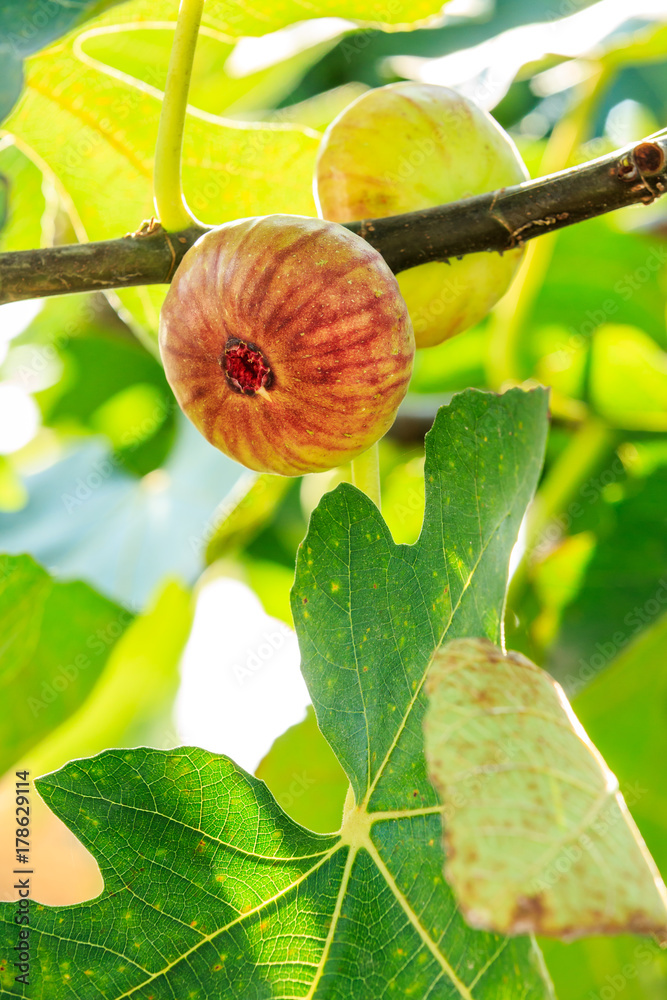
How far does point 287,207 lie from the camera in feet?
3.90

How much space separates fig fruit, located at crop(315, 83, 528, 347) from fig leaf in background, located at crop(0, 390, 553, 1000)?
0.55ft

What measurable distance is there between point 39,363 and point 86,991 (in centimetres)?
141

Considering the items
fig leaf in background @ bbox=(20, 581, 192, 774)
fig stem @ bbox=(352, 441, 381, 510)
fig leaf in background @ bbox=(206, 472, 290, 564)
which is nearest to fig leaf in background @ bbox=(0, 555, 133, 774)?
fig leaf in background @ bbox=(20, 581, 192, 774)

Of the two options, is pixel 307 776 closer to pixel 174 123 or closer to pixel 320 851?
pixel 320 851

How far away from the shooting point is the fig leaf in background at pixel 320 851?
690mm

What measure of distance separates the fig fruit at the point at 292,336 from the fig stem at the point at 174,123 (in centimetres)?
9

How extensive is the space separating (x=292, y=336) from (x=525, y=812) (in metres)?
0.36

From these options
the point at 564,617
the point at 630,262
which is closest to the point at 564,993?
the point at 564,617

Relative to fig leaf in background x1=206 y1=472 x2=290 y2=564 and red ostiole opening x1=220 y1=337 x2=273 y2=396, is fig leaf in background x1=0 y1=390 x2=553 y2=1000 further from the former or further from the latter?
fig leaf in background x1=206 y1=472 x2=290 y2=564

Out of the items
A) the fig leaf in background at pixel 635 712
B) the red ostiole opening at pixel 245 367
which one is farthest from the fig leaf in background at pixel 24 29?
the fig leaf in background at pixel 635 712

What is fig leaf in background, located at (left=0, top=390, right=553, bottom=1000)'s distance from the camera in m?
0.69

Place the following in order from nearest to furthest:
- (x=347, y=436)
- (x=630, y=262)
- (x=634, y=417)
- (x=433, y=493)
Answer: (x=347, y=436)
(x=433, y=493)
(x=634, y=417)
(x=630, y=262)

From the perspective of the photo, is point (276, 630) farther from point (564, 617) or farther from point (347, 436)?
point (347, 436)

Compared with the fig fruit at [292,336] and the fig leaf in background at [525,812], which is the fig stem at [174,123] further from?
the fig leaf in background at [525,812]
